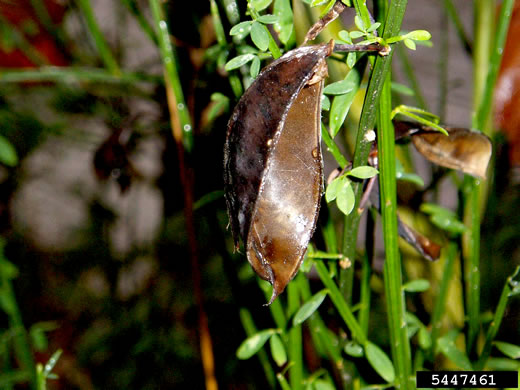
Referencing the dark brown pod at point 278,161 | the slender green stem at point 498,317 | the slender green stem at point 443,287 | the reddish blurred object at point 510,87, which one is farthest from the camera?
the reddish blurred object at point 510,87

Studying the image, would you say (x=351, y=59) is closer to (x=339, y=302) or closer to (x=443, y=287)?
(x=339, y=302)

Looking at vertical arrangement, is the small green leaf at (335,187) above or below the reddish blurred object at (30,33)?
below

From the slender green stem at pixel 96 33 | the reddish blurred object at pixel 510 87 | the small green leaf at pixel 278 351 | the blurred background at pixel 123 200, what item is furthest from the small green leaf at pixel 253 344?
the reddish blurred object at pixel 510 87

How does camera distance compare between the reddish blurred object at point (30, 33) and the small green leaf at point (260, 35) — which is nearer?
the small green leaf at point (260, 35)

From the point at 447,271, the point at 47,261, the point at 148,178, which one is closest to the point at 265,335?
the point at 447,271

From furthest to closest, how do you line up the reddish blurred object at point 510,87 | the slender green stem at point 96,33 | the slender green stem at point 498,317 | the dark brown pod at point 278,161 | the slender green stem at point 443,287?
1. the reddish blurred object at point 510,87
2. the slender green stem at point 96,33
3. the slender green stem at point 443,287
4. the slender green stem at point 498,317
5. the dark brown pod at point 278,161

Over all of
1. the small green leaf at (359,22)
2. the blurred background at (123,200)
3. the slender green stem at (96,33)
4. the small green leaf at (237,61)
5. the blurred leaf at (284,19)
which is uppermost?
the slender green stem at (96,33)

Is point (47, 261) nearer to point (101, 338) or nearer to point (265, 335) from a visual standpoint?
point (101, 338)

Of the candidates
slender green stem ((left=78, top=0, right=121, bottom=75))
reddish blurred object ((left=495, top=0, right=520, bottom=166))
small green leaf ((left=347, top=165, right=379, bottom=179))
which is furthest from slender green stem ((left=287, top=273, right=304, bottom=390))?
reddish blurred object ((left=495, top=0, right=520, bottom=166))

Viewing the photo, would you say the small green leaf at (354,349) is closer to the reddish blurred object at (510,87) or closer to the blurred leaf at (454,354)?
the blurred leaf at (454,354)
